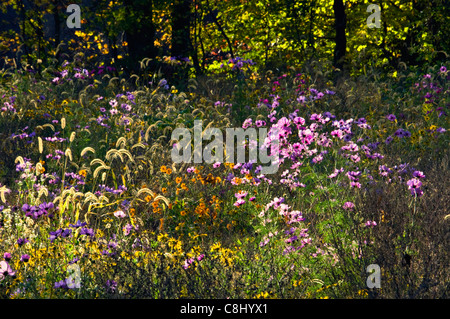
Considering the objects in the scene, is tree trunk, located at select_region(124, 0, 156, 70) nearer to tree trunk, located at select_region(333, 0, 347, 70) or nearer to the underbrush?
the underbrush

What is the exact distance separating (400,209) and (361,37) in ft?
33.5

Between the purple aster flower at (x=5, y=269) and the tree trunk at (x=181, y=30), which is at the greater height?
the tree trunk at (x=181, y=30)

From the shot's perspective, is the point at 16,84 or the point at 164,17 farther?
the point at 164,17

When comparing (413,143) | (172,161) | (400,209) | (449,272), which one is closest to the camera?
(449,272)

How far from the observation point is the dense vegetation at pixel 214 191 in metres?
3.38

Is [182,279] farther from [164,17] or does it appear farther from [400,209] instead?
[164,17]

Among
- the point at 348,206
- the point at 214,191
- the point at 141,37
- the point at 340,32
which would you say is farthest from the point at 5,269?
the point at 340,32

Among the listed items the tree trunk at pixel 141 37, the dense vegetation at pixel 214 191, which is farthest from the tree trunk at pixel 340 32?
the tree trunk at pixel 141 37

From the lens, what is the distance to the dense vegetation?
133 inches

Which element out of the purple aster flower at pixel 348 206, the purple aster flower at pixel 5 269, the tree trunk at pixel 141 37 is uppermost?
the tree trunk at pixel 141 37

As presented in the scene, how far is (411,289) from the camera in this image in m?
2.99

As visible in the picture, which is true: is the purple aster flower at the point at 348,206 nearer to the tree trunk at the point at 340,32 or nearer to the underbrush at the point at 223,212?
the underbrush at the point at 223,212

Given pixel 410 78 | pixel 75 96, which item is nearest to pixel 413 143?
pixel 410 78

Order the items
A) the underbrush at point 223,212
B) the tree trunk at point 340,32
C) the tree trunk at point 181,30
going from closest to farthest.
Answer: the underbrush at point 223,212 < the tree trunk at point 181,30 < the tree trunk at point 340,32
